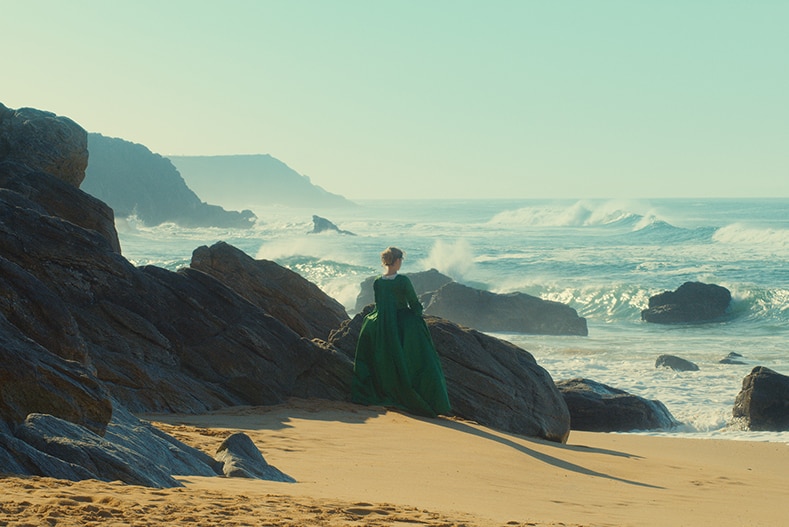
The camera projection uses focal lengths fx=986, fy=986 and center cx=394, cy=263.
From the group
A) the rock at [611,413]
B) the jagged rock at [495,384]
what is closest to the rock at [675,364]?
the rock at [611,413]

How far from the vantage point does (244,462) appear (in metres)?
6.41

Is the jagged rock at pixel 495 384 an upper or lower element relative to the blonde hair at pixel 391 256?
lower

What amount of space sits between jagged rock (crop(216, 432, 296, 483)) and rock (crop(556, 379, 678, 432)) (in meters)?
7.93

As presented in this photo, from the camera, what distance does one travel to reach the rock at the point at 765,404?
13.8 m

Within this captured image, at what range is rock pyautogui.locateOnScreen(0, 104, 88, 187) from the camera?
13969 millimetres

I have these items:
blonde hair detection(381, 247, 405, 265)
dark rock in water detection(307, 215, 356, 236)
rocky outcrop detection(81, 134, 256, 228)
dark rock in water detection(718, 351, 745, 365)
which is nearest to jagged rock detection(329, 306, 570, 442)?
blonde hair detection(381, 247, 405, 265)

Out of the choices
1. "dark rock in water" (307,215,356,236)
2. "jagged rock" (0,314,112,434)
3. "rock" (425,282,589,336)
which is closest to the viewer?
"jagged rock" (0,314,112,434)

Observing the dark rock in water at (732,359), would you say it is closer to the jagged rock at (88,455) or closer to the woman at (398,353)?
the woman at (398,353)

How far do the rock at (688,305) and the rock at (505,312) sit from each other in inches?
168

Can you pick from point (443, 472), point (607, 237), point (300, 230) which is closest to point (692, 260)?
point (607, 237)

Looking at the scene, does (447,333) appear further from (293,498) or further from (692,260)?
(692,260)

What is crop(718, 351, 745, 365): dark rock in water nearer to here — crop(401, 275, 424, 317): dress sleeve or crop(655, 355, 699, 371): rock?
crop(655, 355, 699, 371): rock

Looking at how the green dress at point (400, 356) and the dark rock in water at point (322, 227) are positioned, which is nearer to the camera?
the green dress at point (400, 356)

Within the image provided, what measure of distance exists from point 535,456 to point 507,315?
21.6 metres
